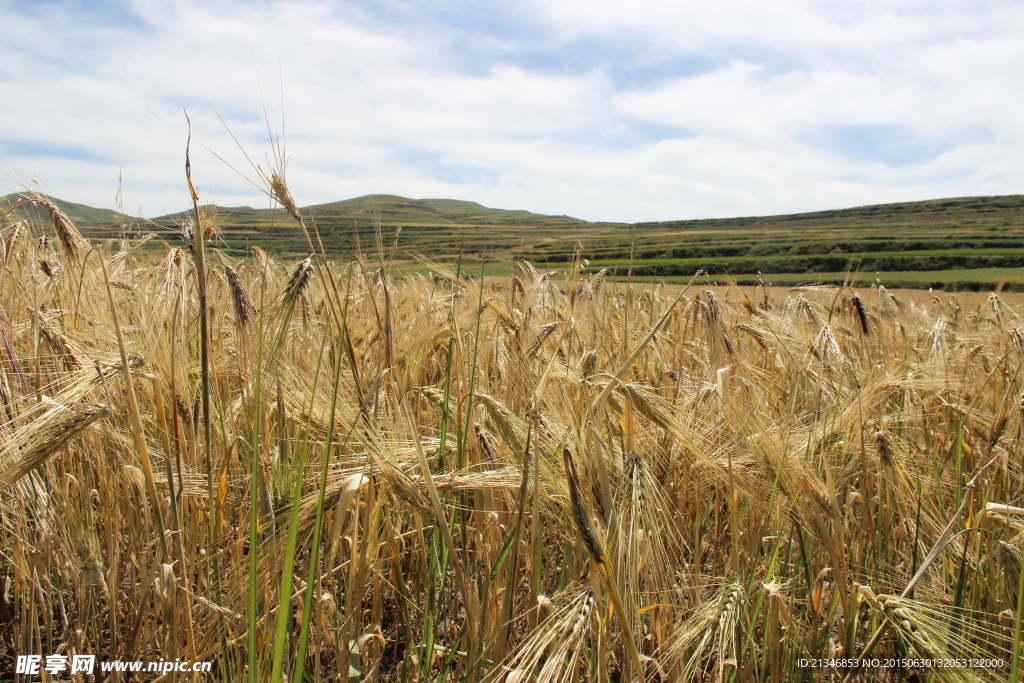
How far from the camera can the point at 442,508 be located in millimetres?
1015

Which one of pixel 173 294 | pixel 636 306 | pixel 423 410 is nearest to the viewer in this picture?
pixel 173 294

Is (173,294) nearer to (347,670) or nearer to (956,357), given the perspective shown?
(347,670)

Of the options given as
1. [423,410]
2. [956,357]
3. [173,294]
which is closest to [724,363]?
[956,357]

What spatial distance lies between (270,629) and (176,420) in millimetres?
425

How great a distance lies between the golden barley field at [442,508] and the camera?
34.9 inches

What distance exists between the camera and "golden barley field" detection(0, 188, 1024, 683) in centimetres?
89

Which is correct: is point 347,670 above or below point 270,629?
below

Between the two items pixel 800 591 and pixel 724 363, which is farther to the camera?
pixel 724 363

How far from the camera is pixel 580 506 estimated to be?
715mm

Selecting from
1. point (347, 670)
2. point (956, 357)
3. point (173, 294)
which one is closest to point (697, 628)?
point (347, 670)

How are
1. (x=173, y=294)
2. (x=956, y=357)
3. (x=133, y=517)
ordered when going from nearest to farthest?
(x=173, y=294) → (x=133, y=517) → (x=956, y=357)

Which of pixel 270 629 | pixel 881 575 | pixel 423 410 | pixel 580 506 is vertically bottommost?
pixel 881 575

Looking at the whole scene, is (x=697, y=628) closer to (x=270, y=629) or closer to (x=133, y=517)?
(x=270, y=629)

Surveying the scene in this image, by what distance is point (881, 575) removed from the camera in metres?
1.51
